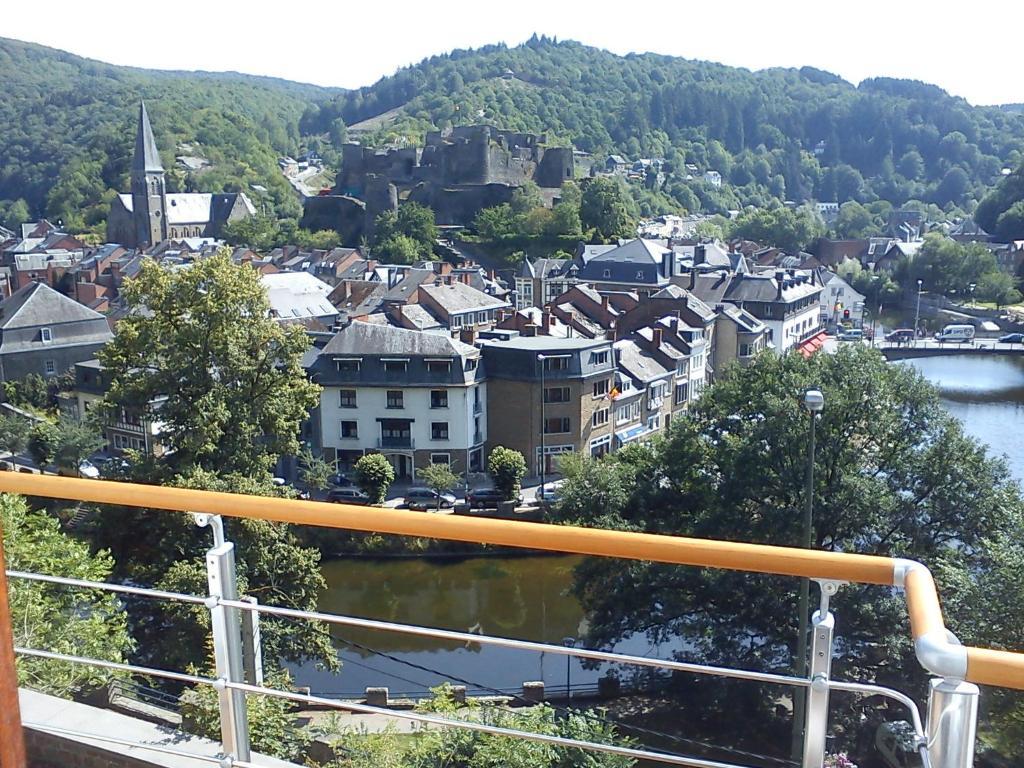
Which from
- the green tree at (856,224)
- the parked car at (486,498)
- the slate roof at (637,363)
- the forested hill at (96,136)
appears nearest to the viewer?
the parked car at (486,498)

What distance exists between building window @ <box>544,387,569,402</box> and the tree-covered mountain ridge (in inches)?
1971

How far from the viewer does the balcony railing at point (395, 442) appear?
1888 centimetres

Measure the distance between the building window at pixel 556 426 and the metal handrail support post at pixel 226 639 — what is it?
17146 millimetres

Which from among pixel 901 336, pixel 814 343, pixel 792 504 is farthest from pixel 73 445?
pixel 901 336

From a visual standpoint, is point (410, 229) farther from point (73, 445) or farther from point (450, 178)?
point (73, 445)

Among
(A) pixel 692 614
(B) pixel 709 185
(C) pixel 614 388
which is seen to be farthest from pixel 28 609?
(B) pixel 709 185

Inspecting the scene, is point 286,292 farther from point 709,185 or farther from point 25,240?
point 709,185

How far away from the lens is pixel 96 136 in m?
69.9

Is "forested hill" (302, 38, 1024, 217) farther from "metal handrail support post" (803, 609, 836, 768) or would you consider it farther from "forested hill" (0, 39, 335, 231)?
"metal handrail support post" (803, 609, 836, 768)

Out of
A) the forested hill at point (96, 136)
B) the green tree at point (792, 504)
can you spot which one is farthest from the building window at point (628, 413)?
the forested hill at point (96, 136)

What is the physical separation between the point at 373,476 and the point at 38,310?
11.1 metres

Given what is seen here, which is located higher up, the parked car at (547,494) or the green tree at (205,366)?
the green tree at (205,366)

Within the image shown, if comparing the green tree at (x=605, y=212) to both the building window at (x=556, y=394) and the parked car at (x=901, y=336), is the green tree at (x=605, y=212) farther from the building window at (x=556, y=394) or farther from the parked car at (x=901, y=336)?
the building window at (x=556, y=394)

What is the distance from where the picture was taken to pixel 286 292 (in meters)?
26.0
